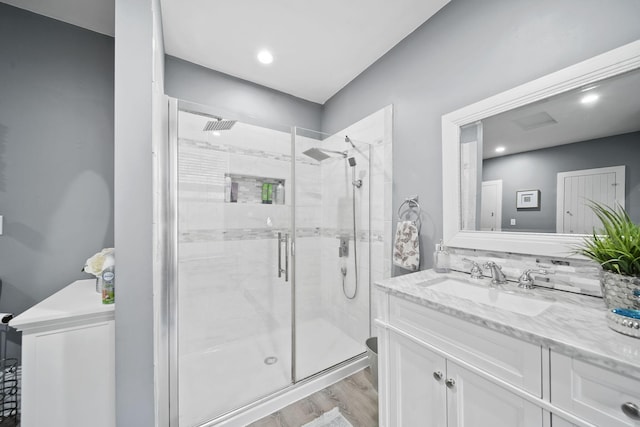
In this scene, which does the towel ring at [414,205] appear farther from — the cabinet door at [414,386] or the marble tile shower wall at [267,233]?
the cabinet door at [414,386]

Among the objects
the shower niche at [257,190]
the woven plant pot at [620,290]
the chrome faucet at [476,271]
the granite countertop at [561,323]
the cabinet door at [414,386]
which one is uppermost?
the shower niche at [257,190]

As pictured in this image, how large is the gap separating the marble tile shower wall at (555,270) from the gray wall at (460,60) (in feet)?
1.23

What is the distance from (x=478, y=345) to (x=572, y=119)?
1.10 metres

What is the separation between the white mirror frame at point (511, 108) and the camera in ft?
3.06

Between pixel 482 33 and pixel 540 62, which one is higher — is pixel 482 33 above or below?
above

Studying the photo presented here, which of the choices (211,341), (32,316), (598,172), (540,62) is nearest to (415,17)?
(540,62)

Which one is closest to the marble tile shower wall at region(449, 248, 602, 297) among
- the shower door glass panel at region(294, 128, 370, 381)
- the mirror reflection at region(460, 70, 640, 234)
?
the mirror reflection at region(460, 70, 640, 234)

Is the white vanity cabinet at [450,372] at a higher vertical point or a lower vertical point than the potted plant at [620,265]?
lower

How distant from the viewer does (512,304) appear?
1055 millimetres

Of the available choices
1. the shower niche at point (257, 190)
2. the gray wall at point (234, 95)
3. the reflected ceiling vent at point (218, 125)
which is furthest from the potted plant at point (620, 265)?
the reflected ceiling vent at point (218, 125)

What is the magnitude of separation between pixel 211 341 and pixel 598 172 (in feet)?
8.85

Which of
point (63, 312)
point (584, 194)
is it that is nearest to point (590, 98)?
point (584, 194)

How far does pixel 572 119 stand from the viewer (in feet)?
3.47

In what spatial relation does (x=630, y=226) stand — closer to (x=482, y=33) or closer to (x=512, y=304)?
(x=512, y=304)
